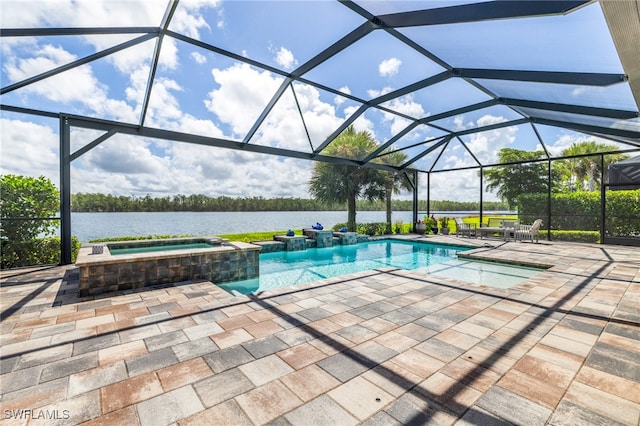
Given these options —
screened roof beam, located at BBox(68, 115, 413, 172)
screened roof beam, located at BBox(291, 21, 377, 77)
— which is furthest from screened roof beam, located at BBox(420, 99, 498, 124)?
screened roof beam, located at BBox(291, 21, 377, 77)

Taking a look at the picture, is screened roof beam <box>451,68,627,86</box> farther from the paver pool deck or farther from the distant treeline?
the distant treeline

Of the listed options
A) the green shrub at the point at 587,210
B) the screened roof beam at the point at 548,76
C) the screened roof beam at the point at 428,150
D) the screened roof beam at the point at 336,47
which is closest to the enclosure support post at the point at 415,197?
the screened roof beam at the point at 428,150

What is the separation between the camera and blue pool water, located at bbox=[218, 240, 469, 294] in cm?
642

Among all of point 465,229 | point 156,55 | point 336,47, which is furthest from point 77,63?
point 465,229

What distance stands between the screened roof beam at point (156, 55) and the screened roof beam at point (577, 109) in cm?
754

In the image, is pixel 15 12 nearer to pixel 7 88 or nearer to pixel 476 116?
pixel 7 88

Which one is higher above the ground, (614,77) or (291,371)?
(614,77)

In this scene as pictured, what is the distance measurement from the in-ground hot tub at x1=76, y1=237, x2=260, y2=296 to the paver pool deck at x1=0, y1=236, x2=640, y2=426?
1.24 feet

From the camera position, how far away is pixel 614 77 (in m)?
4.32

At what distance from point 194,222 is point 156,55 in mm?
10057

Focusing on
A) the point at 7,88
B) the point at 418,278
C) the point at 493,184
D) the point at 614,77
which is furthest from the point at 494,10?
the point at 493,184

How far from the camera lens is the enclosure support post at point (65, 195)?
6027 mm

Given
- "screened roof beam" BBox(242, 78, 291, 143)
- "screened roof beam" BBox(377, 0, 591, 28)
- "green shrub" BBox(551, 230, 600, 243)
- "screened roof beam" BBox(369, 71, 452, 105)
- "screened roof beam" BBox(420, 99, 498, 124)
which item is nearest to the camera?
"screened roof beam" BBox(377, 0, 591, 28)

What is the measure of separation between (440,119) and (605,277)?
5.63 m
